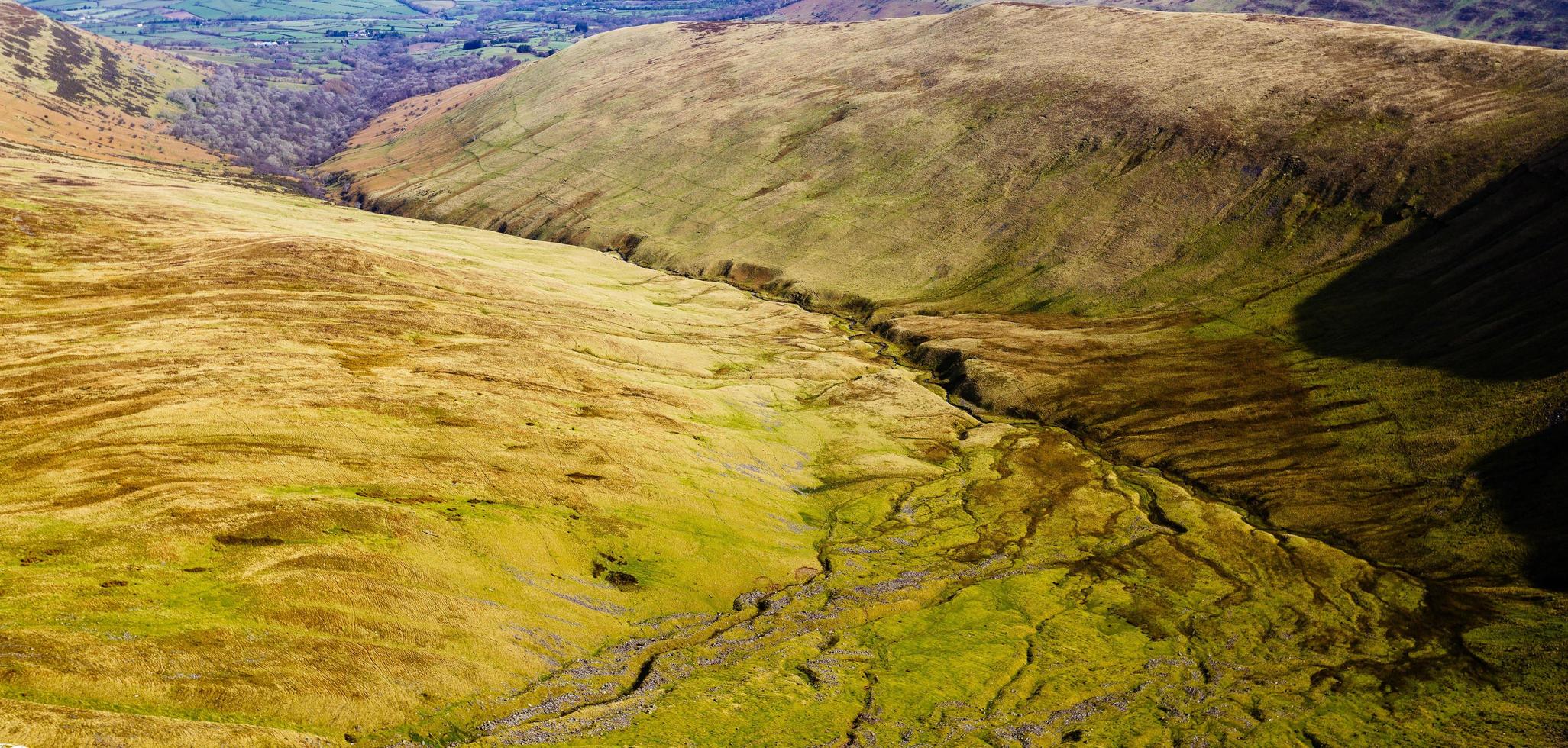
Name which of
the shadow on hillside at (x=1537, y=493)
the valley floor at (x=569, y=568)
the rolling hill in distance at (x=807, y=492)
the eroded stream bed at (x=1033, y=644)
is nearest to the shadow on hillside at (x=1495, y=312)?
the shadow on hillside at (x=1537, y=493)

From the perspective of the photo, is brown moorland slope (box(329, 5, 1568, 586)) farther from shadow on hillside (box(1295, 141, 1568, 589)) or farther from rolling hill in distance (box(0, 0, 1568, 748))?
rolling hill in distance (box(0, 0, 1568, 748))

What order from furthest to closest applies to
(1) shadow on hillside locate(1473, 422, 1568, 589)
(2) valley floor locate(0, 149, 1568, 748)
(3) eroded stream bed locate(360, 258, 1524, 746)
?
(1) shadow on hillside locate(1473, 422, 1568, 589), (3) eroded stream bed locate(360, 258, 1524, 746), (2) valley floor locate(0, 149, 1568, 748)

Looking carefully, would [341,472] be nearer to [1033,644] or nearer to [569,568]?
[569,568]

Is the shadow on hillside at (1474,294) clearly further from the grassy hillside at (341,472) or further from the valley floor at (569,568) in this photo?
the grassy hillside at (341,472)

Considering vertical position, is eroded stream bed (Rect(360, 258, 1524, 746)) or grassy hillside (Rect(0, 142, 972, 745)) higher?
grassy hillside (Rect(0, 142, 972, 745))

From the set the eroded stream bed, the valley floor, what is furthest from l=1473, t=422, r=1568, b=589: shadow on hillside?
the eroded stream bed

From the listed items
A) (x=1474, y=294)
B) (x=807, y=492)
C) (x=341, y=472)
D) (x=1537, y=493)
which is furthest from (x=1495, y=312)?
(x=341, y=472)

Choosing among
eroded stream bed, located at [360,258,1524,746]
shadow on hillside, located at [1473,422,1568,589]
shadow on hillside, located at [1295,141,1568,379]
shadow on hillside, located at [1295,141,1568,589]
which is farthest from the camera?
shadow on hillside, located at [1295,141,1568,379]
